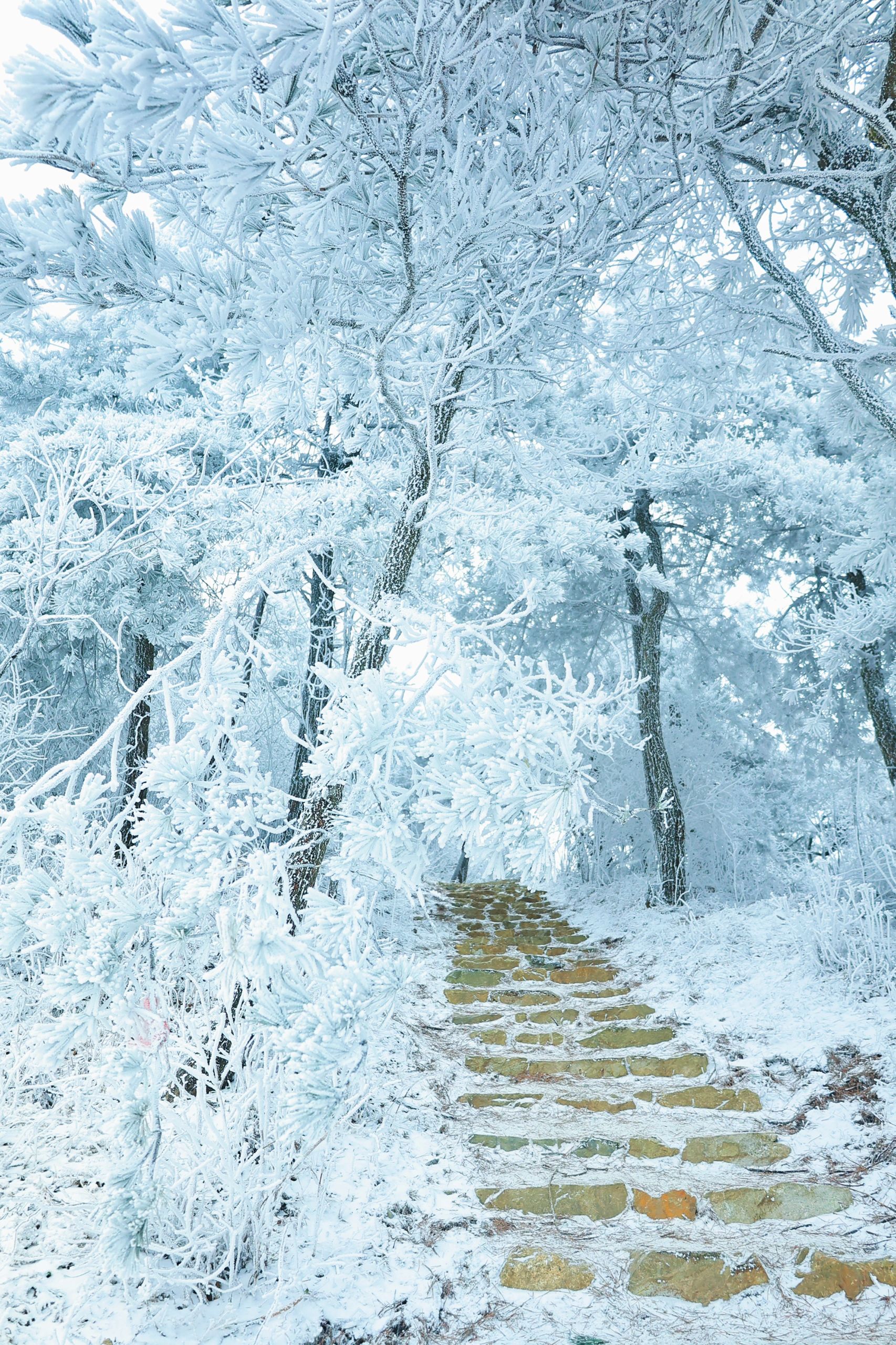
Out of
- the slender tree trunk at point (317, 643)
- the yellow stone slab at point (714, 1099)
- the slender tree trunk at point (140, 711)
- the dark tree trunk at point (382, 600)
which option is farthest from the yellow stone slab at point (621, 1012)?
the slender tree trunk at point (140, 711)

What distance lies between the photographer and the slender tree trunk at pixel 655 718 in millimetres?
8031

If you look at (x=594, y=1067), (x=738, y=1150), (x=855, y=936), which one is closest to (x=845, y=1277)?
(x=738, y=1150)

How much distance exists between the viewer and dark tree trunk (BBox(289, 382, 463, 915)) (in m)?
3.23

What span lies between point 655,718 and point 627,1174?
5.43m

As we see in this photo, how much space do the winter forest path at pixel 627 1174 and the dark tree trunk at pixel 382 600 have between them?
1.52m

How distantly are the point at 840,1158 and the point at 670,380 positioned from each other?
14.5ft

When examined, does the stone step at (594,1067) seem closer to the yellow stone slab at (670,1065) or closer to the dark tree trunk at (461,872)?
the yellow stone slab at (670,1065)

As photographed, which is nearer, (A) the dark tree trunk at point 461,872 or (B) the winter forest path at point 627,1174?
(B) the winter forest path at point 627,1174

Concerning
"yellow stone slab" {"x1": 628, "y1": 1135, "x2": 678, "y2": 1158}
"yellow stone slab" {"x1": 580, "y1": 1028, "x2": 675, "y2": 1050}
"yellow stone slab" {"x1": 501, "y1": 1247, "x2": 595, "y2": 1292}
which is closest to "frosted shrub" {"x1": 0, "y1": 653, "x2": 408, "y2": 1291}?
"yellow stone slab" {"x1": 501, "y1": 1247, "x2": 595, "y2": 1292}

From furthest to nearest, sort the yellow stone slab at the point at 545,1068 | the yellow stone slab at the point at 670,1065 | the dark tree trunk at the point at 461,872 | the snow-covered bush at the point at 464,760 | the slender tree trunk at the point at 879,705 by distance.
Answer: the dark tree trunk at the point at 461,872, the slender tree trunk at the point at 879,705, the yellow stone slab at the point at 545,1068, the yellow stone slab at the point at 670,1065, the snow-covered bush at the point at 464,760

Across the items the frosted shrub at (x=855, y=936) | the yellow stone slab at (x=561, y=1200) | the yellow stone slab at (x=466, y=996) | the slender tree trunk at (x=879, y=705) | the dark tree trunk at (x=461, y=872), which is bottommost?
the dark tree trunk at (x=461, y=872)

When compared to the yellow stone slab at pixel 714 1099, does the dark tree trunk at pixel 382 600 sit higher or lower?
higher

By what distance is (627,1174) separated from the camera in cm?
331

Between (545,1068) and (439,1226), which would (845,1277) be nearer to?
(439,1226)
